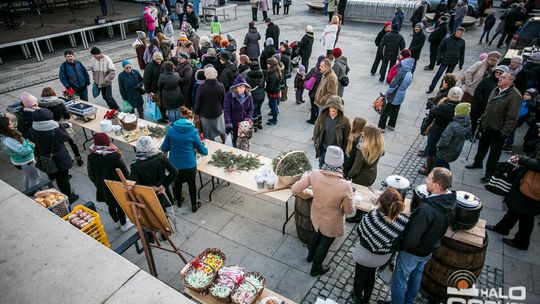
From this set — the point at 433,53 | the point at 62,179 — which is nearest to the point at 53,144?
the point at 62,179

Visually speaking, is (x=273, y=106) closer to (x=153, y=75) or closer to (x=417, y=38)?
(x=153, y=75)

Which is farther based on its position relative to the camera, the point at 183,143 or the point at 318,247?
the point at 183,143

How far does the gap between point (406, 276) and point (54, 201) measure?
15.3 feet

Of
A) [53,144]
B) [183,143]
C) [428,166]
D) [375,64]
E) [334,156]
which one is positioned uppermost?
[334,156]

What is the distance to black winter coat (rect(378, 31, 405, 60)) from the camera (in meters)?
10.7

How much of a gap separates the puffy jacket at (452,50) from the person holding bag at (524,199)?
622 centimetres

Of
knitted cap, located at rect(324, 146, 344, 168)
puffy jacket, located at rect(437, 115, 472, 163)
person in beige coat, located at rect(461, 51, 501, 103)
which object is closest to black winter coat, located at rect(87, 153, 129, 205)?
knitted cap, located at rect(324, 146, 344, 168)

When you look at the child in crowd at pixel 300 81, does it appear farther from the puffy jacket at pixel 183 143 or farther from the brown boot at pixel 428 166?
the puffy jacket at pixel 183 143

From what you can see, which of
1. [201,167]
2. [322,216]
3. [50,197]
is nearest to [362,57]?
[201,167]

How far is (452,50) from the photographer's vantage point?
9922 mm

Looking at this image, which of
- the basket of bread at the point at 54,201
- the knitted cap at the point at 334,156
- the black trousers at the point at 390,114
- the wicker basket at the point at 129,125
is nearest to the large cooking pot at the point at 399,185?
the knitted cap at the point at 334,156

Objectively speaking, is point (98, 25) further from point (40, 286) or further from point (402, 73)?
point (40, 286)

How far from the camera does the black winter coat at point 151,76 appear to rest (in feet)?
26.0

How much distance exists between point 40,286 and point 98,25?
1677 cm
